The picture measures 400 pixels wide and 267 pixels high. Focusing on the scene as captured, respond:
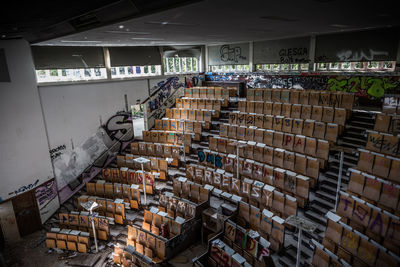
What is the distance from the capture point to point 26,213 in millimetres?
8969

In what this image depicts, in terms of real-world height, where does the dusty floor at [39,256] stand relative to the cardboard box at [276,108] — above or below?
below

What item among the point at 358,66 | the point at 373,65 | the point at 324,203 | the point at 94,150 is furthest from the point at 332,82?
the point at 94,150

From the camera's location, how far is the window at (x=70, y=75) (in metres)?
9.40

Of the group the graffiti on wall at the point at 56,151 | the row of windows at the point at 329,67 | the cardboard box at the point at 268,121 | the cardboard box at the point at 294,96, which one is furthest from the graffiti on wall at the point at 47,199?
the row of windows at the point at 329,67

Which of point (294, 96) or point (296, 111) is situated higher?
point (294, 96)

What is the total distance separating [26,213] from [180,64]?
981cm

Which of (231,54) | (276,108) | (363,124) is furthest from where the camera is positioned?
(231,54)

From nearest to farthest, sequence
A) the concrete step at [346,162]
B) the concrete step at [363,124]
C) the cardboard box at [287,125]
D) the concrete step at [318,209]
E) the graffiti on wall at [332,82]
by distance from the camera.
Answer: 1. the concrete step at [318,209]
2. the concrete step at [346,162]
3. the concrete step at [363,124]
4. the cardboard box at [287,125]
5. the graffiti on wall at [332,82]

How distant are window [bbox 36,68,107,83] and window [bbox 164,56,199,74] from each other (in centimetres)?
354

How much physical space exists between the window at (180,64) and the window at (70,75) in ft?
11.6

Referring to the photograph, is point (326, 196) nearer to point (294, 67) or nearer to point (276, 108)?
point (276, 108)

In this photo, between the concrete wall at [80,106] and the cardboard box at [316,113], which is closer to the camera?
the cardboard box at [316,113]

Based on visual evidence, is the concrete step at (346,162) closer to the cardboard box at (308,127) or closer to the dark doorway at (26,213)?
the cardboard box at (308,127)

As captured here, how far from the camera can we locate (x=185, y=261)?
22.4 feet
